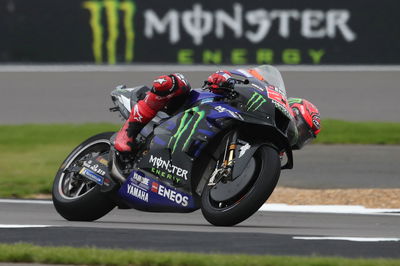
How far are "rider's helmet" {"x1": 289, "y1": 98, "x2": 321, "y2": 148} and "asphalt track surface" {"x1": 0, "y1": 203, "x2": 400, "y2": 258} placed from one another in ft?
2.39

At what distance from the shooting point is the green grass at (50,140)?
44.6 feet

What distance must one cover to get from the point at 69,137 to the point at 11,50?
1942 millimetres

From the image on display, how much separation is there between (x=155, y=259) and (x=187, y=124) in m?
2.12

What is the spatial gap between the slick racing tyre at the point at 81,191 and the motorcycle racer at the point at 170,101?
46 cm

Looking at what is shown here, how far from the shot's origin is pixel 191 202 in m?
8.86

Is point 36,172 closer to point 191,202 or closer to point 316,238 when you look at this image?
point 191,202

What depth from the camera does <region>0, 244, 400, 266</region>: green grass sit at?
6.87m

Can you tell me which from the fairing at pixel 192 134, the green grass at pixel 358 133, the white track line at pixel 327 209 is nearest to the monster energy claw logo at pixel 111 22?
the green grass at pixel 358 133

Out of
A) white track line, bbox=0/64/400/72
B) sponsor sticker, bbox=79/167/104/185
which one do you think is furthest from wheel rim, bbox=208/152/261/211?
white track line, bbox=0/64/400/72

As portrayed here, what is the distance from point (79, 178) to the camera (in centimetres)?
974

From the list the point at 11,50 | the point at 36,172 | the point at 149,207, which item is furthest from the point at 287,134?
the point at 11,50

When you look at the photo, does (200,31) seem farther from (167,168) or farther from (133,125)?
(167,168)

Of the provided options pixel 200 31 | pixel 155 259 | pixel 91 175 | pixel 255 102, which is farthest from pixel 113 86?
pixel 155 259

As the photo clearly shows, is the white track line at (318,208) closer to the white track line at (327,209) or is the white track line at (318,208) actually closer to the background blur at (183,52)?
the white track line at (327,209)
